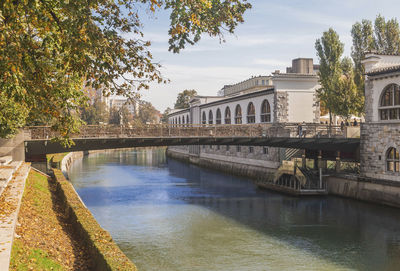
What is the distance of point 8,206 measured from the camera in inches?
627

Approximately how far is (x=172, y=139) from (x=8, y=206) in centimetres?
2006

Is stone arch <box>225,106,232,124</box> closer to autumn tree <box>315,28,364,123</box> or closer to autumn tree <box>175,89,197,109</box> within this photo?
autumn tree <box>315,28,364,123</box>

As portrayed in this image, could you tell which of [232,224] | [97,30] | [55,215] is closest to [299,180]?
[232,224]

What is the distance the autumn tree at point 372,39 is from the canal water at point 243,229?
789 inches

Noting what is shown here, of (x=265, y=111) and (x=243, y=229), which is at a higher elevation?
(x=265, y=111)

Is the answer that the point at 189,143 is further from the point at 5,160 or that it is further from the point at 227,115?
the point at 227,115

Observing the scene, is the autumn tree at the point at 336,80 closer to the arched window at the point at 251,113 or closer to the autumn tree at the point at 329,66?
the autumn tree at the point at 329,66

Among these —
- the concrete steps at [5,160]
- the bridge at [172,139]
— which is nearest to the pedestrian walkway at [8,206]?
the concrete steps at [5,160]

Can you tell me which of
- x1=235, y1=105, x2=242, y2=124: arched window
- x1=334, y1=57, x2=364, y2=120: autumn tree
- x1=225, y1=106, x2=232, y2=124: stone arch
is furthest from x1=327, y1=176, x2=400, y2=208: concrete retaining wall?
x1=225, y1=106, x2=232, y2=124: stone arch

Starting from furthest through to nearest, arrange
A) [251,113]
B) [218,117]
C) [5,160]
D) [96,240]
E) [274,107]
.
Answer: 1. [218,117]
2. [251,113]
3. [274,107]
4. [5,160]
5. [96,240]

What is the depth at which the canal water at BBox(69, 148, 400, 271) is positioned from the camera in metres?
20.4

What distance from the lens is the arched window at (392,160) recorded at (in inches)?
1246

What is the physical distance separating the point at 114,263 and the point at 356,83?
4354 cm

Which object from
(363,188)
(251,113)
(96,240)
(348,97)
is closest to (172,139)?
(363,188)
